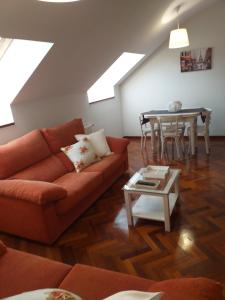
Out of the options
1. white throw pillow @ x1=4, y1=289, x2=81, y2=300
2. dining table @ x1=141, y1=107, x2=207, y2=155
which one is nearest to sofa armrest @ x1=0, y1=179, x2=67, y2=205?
white throw pillow @ x1=4, y1=289, x2=81, y2=300

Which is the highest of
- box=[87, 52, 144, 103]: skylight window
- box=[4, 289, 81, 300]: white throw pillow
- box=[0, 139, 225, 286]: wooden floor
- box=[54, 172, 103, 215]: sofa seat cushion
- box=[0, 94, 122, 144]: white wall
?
box=[87, 52, 144, 103]: skylight window

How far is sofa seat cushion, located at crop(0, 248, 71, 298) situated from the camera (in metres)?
1.30

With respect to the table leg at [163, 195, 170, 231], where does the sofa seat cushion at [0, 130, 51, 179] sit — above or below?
above

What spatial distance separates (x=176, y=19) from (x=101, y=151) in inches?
114

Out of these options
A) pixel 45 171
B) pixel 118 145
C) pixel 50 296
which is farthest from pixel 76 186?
pixel 50 296

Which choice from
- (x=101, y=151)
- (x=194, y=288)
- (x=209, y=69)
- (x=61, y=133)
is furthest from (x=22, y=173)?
(x=209, y=69)

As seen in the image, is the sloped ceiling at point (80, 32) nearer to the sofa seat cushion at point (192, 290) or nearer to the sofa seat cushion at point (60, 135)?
the sofa seat cushion at point (60, 135)

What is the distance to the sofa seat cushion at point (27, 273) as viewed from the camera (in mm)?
1305

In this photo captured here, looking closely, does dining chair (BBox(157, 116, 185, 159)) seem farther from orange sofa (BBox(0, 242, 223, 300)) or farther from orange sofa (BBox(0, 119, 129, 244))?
orange sofa (BBox(0, 242, 223, 300))

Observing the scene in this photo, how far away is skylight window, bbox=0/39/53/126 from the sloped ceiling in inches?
3.2

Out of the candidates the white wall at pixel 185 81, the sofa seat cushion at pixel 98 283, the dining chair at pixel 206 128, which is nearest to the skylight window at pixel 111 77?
the white wall at pixel 185 81

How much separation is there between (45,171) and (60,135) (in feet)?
2.05

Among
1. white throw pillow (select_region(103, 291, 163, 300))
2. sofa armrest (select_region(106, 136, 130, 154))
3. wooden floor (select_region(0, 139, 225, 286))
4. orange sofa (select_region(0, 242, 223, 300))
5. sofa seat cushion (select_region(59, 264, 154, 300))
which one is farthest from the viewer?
sofa armrest (select_region(106, 136, 130, 154))

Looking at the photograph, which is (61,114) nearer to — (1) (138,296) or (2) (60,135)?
(2) (60,135)
